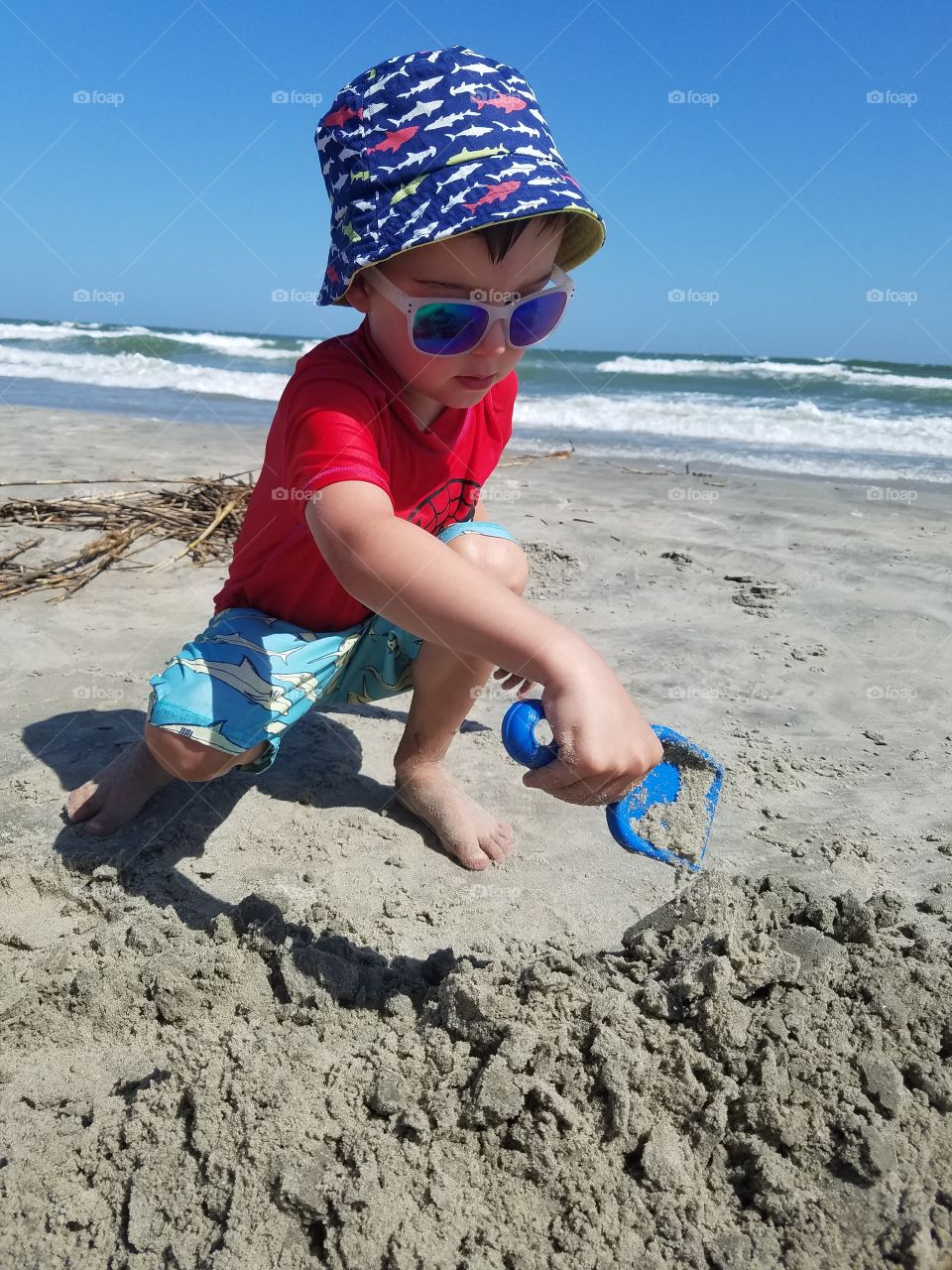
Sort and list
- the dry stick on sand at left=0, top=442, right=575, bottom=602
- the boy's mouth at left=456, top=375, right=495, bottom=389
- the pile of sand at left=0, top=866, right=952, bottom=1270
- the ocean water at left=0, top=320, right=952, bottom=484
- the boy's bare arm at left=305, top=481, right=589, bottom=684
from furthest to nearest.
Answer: the ocean water at left=0, top=320, right=952, bottom=484 → the dry stick on sand at left=0, top=442, right=575, bottom=602 → the boy's mouth at left=456, top=375, right=495, bottom=389 → the boy's bare arm at left=305, top=481, right=589, bottom=684 → the pile of sand at left=0, top=866, right=952, bottom=1270

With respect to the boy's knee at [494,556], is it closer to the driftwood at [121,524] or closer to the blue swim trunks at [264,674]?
the blue swim trunks at [264,674]

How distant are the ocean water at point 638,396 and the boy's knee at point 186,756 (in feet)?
19.8

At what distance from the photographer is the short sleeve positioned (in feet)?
5.31

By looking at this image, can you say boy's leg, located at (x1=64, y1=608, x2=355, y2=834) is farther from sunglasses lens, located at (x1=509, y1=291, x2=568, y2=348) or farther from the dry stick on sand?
the dry stick on sand

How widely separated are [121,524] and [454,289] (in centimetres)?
293

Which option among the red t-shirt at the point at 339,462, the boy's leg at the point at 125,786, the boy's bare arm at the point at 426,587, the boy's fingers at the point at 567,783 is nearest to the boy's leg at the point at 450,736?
the red t-shirt at the point at 339,462

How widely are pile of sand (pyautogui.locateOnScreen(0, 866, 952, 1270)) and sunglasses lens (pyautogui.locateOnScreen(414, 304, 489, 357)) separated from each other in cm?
104

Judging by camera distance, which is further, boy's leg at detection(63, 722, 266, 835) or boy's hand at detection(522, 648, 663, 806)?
boy's leg at detection(63, 722, 266, 835)

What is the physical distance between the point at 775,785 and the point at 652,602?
1.40 meters

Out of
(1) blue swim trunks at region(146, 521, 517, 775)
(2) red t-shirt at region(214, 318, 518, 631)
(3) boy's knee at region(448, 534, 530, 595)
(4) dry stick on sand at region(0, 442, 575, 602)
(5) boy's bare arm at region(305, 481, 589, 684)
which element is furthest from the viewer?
(4) dry stick on sand at region(0, 442, 575, 602)

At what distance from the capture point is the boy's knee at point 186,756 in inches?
78.5

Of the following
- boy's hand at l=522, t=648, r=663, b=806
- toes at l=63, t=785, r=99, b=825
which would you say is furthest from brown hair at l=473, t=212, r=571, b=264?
toes at l=63, t=785, r=99, b=825

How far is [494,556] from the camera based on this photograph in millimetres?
2270

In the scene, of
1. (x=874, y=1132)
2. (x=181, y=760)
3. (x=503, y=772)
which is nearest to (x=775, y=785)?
(x=503, y=772)
